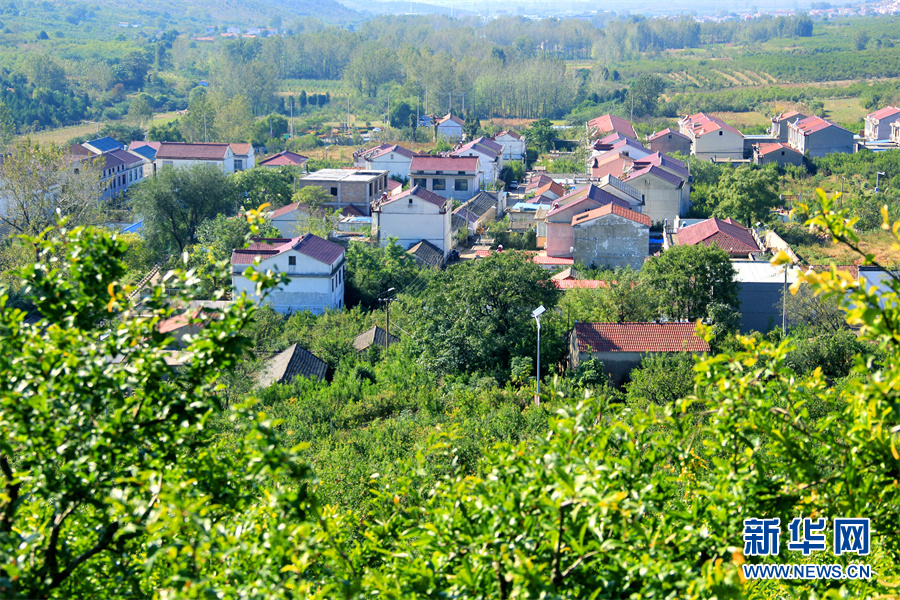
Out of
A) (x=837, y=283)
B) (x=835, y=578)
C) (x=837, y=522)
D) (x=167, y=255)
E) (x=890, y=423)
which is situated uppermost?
(x=837, y=283)

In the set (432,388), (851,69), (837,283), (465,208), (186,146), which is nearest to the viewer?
(837,283)

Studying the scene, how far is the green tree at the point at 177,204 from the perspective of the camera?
63.3ft

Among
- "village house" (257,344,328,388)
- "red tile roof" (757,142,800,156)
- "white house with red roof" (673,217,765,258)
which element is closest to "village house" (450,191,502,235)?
"white house with red roof" (673,217,765,258)

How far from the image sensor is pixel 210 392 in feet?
9.62

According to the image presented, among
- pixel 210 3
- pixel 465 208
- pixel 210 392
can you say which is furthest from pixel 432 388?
pixel 210 3

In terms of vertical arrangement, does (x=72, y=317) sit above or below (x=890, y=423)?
above

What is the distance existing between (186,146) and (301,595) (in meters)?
27.6

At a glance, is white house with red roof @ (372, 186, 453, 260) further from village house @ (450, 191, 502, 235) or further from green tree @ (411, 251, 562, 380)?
green tree @ (411, 251, 562, 380)

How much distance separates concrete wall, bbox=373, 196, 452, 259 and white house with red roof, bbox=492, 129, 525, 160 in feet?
44.8

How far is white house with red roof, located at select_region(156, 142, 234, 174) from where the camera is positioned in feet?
89.2

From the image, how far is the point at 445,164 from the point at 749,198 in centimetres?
894

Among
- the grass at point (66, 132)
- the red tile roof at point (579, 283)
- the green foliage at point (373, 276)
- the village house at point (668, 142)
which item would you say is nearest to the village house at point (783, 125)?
the village house at point (668, 142)

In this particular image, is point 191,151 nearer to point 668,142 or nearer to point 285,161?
point 285,161

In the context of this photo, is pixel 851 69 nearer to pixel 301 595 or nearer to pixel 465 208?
pixel 465 208
